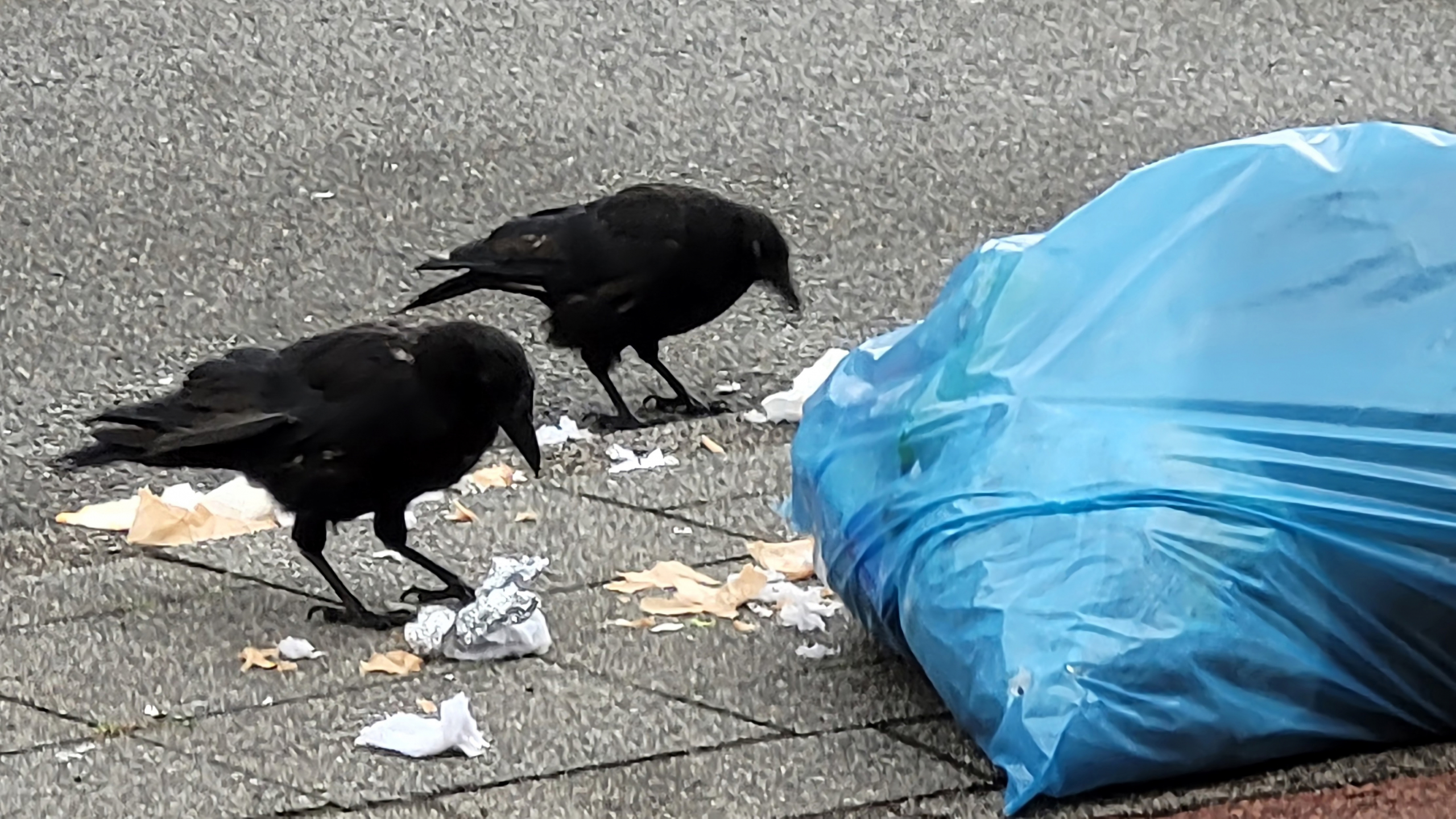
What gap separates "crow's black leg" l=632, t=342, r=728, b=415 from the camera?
547cm

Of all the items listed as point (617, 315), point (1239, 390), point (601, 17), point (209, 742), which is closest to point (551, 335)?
point (617, 315)

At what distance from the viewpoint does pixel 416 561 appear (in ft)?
12.8

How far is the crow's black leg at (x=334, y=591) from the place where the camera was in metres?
3.78

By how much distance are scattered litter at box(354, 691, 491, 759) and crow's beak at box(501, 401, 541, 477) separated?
65 cm

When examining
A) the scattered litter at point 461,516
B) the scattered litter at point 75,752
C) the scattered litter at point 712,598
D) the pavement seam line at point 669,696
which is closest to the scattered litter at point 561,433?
the scattered litter at point 461,516

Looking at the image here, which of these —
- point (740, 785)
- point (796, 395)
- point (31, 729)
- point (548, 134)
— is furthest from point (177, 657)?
point (548, 134)

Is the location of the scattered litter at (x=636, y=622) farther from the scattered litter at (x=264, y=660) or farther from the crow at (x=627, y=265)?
the crow at (x=627, y=265)

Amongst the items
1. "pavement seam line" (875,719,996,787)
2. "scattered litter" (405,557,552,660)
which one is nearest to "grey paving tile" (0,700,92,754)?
"scattered litter" (405,557,552,660)

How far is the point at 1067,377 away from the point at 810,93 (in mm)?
5803

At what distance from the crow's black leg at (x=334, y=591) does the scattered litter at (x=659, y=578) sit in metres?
0.37

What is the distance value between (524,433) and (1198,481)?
1.32m

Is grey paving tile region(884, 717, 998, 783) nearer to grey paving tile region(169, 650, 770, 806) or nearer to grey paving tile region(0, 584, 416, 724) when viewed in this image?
grey paving tile region(169, 650, 770, 806)

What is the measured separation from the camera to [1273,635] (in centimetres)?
276

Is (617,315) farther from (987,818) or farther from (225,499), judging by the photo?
(987,818)
